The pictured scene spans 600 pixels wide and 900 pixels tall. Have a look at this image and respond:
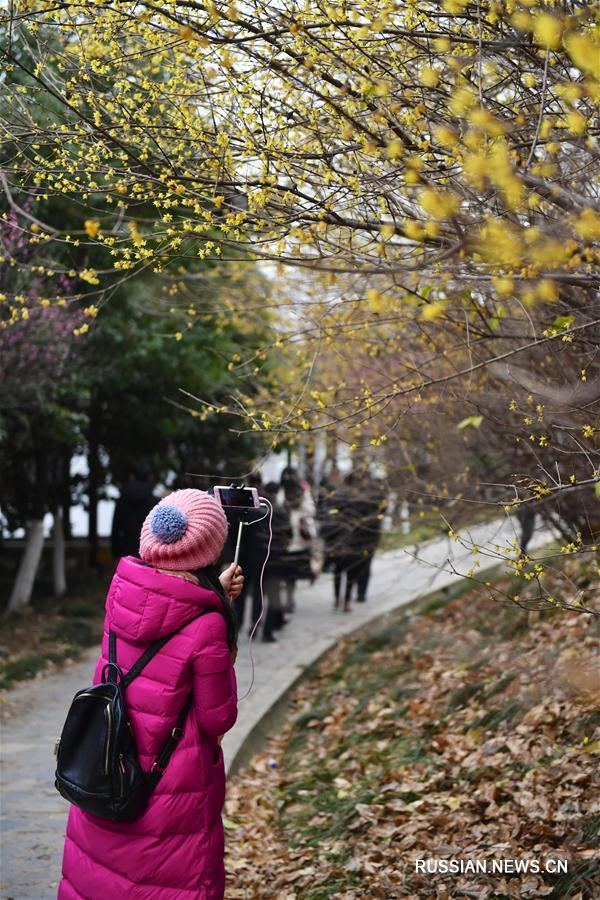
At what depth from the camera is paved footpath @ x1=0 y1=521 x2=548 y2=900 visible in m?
5.57

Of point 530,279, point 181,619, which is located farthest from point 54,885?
point 530,279

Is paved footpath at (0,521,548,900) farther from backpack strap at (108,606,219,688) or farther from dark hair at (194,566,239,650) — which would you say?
backpack strap at (108,606,219,688)

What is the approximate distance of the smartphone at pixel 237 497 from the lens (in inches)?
161

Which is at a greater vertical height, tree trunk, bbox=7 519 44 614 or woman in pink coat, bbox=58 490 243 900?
woman in pink coat, bbox=58 490 243 900

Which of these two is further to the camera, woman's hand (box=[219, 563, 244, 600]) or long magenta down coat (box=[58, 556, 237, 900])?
woman's hand (box=[219, 563, 244, 600])

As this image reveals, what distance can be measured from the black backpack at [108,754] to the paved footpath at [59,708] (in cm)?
107

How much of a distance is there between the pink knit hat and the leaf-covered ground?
7.29ft

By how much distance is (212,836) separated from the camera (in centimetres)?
362

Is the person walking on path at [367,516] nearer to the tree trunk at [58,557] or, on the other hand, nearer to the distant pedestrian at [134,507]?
the distant pedestrian at [134,507]

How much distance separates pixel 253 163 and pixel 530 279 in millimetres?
2103

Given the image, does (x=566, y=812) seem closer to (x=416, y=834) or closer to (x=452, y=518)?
(x=416, y=834)

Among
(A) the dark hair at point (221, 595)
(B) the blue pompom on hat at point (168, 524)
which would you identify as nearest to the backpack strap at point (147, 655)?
(A) the dark hair at point (221, 595)

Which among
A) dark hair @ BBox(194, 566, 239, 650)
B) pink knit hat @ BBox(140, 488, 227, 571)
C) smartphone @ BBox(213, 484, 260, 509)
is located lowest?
dark hair @ BBox(194, 566, 239, 650)

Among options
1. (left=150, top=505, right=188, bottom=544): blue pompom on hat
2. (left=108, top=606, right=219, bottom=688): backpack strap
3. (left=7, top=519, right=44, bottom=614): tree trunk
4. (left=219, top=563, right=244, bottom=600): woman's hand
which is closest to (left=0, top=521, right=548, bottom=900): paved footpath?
(left=219, top=563, right=244, bottom=600): woman's hand
